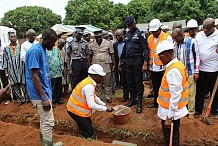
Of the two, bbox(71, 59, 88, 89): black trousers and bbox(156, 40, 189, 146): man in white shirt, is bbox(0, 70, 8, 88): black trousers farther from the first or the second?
bbox(156, 40, 189, 146): man in white shirt

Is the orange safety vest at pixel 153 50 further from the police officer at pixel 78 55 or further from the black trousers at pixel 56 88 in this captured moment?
the black trousers at pixel 56 88

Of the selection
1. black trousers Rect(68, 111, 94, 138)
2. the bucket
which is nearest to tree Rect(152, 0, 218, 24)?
the bucket

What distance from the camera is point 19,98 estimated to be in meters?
7.06

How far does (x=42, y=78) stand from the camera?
139 inches

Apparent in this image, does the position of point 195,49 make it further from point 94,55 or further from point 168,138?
point 94,55

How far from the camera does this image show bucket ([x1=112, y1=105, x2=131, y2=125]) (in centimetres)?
512

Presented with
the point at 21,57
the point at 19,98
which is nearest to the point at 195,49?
the point at 21,57

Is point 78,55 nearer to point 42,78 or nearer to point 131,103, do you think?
point 131,103

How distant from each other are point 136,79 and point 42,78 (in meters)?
2.63

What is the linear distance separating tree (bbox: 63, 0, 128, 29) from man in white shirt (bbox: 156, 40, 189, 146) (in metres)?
26.7

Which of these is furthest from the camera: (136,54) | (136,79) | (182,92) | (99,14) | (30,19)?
(30,19)

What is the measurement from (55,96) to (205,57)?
4.06 m

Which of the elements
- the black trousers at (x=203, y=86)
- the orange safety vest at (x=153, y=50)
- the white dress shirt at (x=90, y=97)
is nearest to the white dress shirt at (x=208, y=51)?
the black trousers at (x=203, y=86)

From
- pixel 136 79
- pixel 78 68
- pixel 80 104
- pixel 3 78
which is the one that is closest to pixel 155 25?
pixel 136 79
